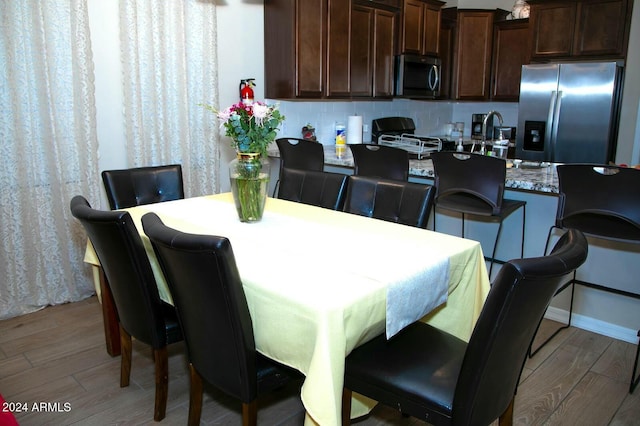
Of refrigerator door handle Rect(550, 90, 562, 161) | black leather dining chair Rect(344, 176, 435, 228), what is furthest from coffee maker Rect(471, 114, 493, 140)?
black leather dining chair Rect(344, 176, 435, 228)

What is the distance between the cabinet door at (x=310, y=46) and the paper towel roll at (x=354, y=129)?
24.1 inches

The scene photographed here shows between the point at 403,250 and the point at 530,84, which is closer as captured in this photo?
the point at 403,250

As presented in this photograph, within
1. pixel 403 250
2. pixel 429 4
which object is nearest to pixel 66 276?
pixel 403 250

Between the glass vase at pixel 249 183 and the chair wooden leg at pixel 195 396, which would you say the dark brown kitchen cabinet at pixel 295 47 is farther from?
the chair wooden leg at pixel 195 396

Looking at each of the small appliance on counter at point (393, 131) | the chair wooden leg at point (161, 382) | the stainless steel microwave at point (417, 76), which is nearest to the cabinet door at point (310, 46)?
the small appliance on counter at point (393, 131)

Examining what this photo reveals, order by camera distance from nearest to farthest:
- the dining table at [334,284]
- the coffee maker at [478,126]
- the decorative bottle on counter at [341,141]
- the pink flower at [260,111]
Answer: the dining table at [334,284] → the pink flower at [260,111] → the decorative bottle on counter at [341,141] → the coffee maker at [478,126]

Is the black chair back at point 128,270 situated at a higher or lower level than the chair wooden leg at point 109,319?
higher

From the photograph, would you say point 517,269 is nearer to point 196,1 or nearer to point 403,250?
point 403,250

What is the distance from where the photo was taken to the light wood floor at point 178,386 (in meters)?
2.11

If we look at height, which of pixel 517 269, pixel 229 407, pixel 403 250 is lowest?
pixel 229 407

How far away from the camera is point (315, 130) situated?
4770 mm

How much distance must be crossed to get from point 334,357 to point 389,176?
2002 millimetres

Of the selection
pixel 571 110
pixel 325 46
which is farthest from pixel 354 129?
pixel 571 110

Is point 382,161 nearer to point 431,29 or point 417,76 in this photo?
point 417,76
